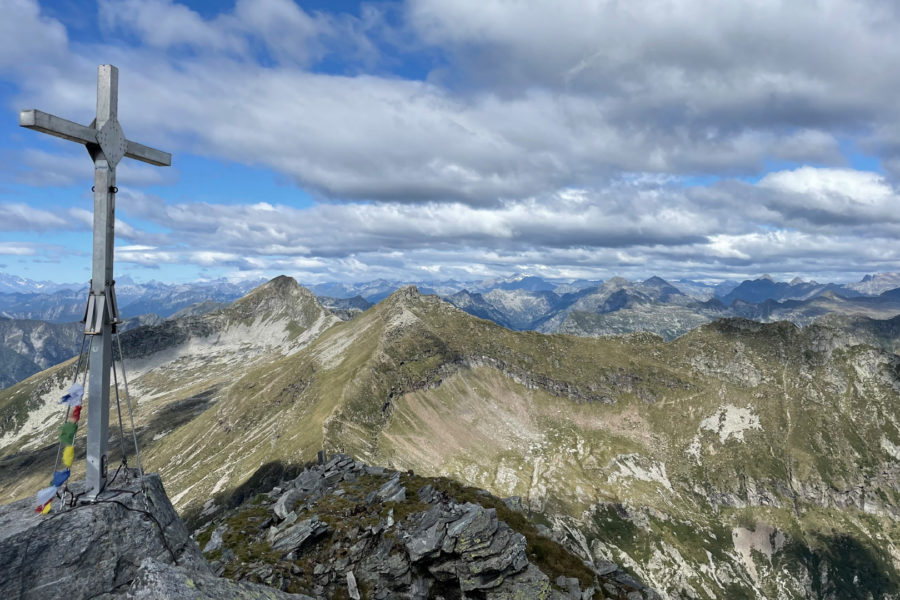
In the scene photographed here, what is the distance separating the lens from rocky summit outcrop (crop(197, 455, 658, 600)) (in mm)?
30344

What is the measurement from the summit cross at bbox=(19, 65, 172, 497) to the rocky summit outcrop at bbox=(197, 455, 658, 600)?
54.5 ft

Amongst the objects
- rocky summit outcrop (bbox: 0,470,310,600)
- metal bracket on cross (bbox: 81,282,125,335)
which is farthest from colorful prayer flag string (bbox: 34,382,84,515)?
metal bracket on cross (bbox: 81,282,125,335)

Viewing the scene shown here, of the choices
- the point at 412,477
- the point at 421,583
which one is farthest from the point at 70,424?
the point at 412,477

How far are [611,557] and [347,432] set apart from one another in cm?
13292

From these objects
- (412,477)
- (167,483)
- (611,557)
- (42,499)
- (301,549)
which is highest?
(42,499)

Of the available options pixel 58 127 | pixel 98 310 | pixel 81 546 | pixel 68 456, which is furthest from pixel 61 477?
pixel 58 127

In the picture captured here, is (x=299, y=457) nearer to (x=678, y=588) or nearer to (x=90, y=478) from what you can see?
(x=90, y=478)

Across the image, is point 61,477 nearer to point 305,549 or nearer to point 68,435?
point 68,435

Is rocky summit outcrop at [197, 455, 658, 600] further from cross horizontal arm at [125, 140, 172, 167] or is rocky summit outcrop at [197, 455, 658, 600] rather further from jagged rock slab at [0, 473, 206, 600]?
cross horizontal arm at [125, 140, 172, 167]

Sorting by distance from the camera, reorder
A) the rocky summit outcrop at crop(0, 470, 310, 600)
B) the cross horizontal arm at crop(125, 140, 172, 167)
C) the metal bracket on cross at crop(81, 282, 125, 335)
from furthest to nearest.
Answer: the cross horizontal arm at crop(125, 140, 172, 167) → the metal bracket on cross at crop(81, 282, 125, 335) → the rocky summit outcrop at crop(0, 470, 310, 600)

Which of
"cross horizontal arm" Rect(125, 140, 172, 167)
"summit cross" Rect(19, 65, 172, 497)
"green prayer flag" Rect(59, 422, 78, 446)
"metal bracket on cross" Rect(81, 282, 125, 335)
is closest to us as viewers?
"green prayer flag" Rect(59, 422, 78, 446)

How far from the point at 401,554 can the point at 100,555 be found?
23.9 m

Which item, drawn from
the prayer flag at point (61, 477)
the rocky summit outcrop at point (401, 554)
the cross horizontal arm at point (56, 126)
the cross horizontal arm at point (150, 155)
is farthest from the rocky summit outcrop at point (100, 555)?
the rocky summit outcrop at point (401, 554)

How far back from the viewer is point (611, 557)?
198m
